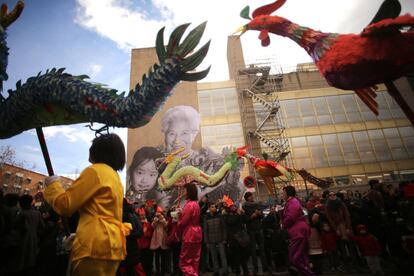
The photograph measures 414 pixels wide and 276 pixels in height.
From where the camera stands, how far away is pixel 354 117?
21359 mm

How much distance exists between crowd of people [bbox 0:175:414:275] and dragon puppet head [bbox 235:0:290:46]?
105 inches

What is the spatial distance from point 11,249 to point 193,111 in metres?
18.5

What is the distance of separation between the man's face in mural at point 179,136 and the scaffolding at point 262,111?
15.9 ft

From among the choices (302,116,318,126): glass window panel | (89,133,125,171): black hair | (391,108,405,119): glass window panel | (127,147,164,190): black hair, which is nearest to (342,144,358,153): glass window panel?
(302,116,318,126): glass window panel

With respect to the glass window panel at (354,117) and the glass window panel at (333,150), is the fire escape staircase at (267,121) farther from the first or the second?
the glass window panel at (354,117)

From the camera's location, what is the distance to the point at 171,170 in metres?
12.7


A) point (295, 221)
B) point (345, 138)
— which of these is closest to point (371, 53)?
point (295, 221)

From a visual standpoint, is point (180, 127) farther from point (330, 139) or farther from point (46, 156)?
point (46, 156)

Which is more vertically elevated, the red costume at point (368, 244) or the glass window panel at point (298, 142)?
the glass window panel at point (298, 142)

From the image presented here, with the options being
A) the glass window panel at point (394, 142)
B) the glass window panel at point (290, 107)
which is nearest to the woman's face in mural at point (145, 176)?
the glass window panel at point (290, 107)

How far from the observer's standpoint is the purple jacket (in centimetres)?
400

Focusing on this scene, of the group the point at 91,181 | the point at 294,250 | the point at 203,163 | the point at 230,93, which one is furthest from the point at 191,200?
the point at 230,93

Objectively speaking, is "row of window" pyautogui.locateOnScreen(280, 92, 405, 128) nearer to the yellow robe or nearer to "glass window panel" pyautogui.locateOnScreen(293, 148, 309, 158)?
"glass window panel" pyautogui.locateOnScreen(293, 148, 309, 158)

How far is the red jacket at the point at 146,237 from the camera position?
588cm
